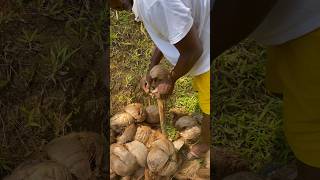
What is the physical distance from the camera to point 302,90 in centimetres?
119

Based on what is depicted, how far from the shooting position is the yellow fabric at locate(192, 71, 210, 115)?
1.30 m

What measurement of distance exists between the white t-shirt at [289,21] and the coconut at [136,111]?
33 cm

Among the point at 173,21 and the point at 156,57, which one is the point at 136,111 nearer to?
the point at 156,57

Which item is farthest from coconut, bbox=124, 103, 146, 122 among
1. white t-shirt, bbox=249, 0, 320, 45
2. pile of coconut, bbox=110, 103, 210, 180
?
white t-shirt, bbox=249, 0, 320, 45

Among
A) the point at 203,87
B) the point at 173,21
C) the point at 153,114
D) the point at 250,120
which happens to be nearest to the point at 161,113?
the point at 153,114

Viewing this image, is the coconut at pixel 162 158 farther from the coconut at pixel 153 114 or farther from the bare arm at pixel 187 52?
the bare arm at pixel 187 52

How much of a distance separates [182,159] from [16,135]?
0.48 m

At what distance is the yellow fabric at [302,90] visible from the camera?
1.15 m

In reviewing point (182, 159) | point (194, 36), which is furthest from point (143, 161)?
point (194, 36)

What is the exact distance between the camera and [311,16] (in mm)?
1125

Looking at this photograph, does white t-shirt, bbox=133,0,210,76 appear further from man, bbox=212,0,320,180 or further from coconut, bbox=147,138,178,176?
coconut, bbox=147,138,178,176

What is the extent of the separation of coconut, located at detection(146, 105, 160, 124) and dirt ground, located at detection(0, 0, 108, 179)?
0.15 m

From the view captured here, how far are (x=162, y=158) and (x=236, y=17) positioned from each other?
0.40m

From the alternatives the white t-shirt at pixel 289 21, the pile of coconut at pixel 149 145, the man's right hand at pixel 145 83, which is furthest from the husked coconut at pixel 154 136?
the white t-shirt at pixel 289 21
